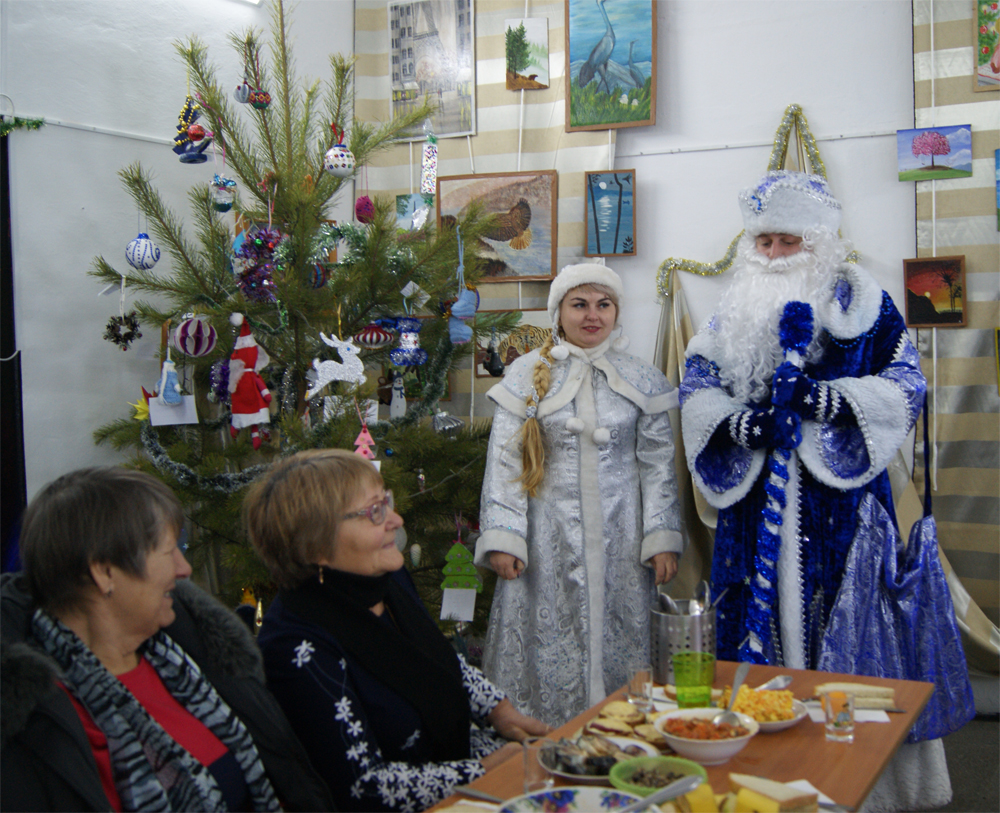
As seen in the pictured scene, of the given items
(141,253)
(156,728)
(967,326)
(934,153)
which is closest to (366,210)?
(141,253)

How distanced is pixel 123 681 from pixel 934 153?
11.0 feet

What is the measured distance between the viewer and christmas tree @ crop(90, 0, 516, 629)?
8.79ft

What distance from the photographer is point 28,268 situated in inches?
122

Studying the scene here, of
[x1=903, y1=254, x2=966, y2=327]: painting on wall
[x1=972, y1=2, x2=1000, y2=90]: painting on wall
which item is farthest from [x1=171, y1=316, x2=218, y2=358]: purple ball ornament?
[x1=972, y1=2, x2=1000, y2=90]: painting on wall

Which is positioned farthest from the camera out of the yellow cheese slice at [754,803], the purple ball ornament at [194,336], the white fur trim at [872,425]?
the purple ball ornament at [194,336]

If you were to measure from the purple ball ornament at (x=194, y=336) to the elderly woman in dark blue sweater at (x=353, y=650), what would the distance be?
3.86 ft

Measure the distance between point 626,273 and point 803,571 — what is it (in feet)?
5.82

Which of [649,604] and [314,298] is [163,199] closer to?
[314,298]

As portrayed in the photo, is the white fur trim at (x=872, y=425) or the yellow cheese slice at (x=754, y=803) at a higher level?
the white fur trim at (x=872, y=425)

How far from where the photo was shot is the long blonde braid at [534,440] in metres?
2.79

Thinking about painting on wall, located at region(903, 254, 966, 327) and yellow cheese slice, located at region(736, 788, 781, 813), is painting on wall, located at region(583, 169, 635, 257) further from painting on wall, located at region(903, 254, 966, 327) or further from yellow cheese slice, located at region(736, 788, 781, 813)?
yellow cheese slice, located at region(736, 788, 781, 813)

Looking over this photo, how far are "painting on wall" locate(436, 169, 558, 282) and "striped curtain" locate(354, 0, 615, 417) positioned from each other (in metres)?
0.06

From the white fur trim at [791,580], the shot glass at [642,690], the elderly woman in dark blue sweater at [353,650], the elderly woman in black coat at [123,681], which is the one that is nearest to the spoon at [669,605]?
the shot glass at [642,690]

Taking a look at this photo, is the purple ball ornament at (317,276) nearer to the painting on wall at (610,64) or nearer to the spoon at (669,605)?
the spoon at (669,605)
